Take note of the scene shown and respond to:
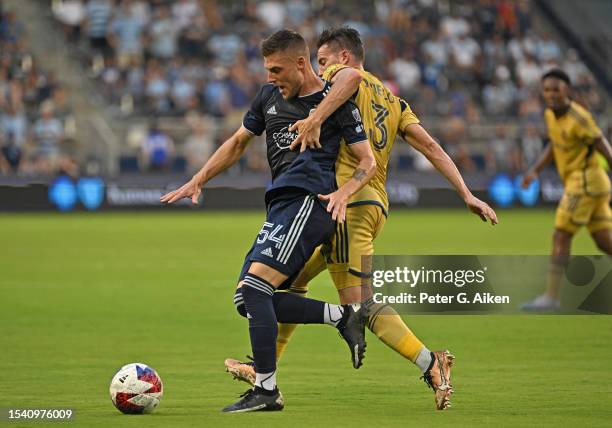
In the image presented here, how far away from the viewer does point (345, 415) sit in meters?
8.18

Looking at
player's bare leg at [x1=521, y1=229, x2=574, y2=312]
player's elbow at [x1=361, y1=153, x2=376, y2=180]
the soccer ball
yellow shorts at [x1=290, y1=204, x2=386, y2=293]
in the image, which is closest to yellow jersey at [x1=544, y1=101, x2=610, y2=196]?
player's bare leg at [x1=521, y1=229, x2=574, y2=312]

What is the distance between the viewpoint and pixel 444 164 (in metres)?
8.84

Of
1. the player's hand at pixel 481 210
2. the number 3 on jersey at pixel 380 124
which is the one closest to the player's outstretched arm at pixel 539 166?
the number 3 on jersey at pixel 380 124

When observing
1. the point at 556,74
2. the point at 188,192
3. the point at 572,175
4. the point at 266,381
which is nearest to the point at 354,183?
the point at 188,192

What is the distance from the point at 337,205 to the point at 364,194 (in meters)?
0.75

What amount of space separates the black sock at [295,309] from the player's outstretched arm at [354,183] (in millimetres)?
675

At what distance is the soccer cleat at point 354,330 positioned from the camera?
8203mm

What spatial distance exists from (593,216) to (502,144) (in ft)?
57.4

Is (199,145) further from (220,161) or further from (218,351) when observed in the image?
(220,161)

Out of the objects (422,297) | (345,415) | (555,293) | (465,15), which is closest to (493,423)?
(345,415)

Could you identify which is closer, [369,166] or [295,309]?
[369,166]

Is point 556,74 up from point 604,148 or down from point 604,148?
up

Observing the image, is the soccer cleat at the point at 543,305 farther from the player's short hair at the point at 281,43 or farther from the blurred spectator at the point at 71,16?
the blurred spectator at the point at 71,16

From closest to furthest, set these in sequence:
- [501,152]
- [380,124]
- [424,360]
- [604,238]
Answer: [424,360] → [380,124] → [604,238] → [501,152]
